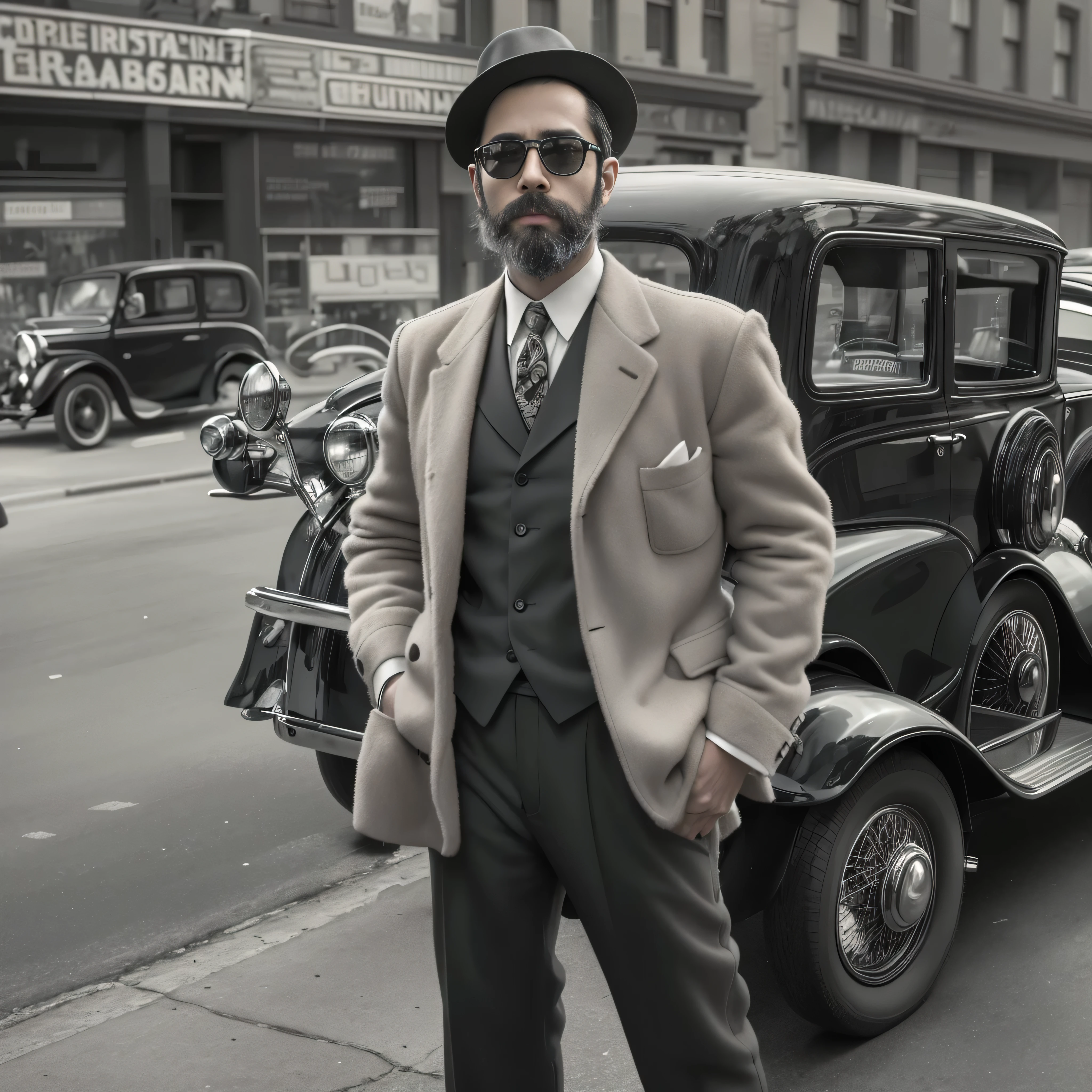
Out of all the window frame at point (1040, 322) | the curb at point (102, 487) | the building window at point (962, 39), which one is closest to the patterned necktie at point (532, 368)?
the window frame at point (1040, 322)

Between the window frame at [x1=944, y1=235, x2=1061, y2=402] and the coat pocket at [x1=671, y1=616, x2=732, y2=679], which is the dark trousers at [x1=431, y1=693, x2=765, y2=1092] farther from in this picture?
the window frame at [x1=944, y1=235, x2=1061, y2=402]

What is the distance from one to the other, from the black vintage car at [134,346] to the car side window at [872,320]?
40.6 ft

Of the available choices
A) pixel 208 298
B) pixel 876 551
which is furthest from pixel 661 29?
pixel 876 551

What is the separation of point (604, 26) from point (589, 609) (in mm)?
26156

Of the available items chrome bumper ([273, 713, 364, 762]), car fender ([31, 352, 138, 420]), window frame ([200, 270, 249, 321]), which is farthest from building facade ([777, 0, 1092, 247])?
chrome bumper ([273, 713, 364, 762])

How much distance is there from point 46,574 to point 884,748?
7162 millimetres

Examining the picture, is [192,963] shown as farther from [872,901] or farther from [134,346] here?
[134,346]

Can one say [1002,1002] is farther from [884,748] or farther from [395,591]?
[395,591]

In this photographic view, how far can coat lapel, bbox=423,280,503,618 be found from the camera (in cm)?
228

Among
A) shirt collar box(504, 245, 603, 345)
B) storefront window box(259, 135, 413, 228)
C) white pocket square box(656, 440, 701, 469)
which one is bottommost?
white pocket square box(656, 440, 701, 469)

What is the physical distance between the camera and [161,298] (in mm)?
16406

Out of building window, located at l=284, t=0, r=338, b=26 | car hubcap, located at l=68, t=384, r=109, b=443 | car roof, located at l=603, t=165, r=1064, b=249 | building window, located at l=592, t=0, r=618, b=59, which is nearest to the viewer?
car roof, located at l=603, t=165, r=1064, b=249

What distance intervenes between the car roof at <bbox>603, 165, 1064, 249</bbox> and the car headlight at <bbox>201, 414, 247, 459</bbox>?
1.38 meters

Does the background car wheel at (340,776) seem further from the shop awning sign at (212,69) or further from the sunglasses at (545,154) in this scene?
the shop awning sign at (212,69)
